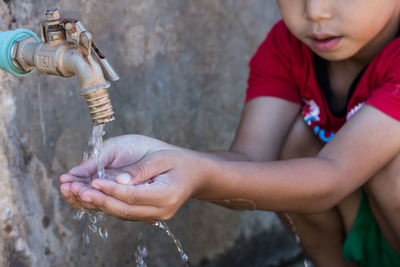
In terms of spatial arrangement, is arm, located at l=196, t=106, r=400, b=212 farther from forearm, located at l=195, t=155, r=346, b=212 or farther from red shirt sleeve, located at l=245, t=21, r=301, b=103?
red shirt sleeve, located at l=245, t=21, r=301, b=103

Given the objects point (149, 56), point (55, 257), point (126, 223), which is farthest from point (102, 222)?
point (149, 56)

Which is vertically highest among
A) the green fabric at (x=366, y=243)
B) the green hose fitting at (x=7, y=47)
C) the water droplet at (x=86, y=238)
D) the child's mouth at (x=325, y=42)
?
the green hose fitting at (x=7, y=47)

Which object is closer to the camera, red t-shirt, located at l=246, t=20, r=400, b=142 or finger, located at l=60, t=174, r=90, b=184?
finger, located at l=60, t=174, r=90, b=184

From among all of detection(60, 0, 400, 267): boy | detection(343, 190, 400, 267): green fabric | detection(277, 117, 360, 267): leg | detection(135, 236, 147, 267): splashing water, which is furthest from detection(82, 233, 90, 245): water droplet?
detection(343, 190, 400, 267): green fabric

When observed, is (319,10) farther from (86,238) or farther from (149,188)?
(86,238)

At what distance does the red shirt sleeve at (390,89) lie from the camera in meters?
1.22

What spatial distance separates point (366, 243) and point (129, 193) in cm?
74

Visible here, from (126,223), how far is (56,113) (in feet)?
1.13

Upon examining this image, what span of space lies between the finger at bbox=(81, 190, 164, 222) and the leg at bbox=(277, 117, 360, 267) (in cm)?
57

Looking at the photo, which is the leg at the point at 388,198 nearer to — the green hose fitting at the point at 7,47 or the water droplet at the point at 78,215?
the water droplet at the point at 78,215

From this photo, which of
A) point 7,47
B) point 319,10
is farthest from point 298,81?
point 7,47

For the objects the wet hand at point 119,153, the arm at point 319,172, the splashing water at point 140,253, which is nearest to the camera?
the wet hand at point 119,153

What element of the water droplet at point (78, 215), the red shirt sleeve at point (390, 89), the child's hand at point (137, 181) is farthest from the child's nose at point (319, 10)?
the water droplet at point (78, 215)

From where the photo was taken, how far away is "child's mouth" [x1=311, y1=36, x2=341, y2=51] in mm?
1278
